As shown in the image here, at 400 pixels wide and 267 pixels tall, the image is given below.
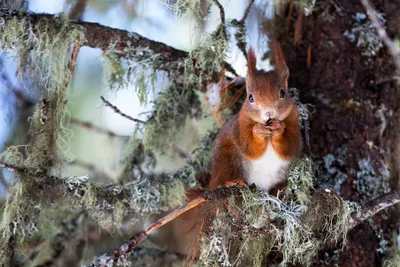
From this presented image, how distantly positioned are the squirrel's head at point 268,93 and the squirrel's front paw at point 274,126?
23mm

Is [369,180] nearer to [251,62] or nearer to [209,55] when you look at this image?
[251,62]

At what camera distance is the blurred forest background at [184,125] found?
227 centimetres

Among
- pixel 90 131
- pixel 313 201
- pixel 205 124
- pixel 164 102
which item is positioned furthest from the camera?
pixel 205 124

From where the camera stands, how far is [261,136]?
2.51 metres

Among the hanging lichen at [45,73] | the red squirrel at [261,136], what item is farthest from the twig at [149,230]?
the hanging lichen at [45,73]

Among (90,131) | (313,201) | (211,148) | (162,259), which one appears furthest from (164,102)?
(313,201)

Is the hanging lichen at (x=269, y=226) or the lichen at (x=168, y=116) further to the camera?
the lichen at (x=168, y=116)

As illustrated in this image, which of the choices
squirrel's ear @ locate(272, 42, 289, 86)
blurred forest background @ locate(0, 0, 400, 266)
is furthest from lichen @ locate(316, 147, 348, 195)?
squirrel's ear @ locate(272, 42, 289, 86)

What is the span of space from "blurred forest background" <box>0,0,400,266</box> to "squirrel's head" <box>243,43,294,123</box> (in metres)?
0.14

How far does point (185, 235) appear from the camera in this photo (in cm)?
299

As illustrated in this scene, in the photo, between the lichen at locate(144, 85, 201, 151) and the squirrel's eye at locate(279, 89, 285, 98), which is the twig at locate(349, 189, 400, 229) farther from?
the lichen at locate(144, 85, 201, 151)

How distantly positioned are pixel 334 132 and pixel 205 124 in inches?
40.3

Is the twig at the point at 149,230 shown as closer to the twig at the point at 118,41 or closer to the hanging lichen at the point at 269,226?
the hanging lichen at the point at 269,226

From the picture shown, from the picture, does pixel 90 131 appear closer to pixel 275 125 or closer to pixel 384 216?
pixel 275 125
